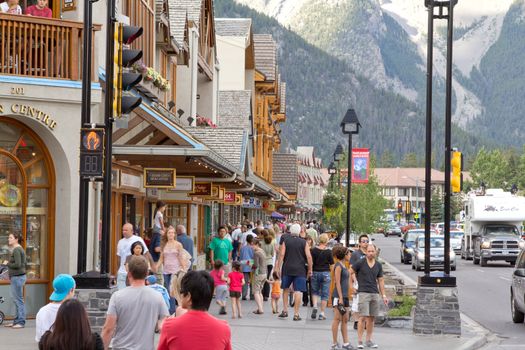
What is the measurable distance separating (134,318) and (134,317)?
1 cm

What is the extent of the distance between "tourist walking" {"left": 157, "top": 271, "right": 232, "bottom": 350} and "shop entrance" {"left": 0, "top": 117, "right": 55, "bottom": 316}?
12.8 metres

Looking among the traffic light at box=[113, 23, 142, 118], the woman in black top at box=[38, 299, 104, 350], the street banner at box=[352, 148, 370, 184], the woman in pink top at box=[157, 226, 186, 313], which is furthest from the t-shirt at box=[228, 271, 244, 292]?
the street banner at box=[352, 148, 370, 184]

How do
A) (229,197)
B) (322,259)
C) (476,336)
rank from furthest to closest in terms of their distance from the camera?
(229,197) → (322,259) → (476,336)

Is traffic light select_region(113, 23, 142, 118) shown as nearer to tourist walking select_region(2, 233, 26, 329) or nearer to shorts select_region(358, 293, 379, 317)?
tourist walking select_region(2, 233, 26, 329)

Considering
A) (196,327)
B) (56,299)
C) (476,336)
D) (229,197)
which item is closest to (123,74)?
(56,299)

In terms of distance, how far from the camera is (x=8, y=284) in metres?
20.2

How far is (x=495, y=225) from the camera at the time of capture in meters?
54.5

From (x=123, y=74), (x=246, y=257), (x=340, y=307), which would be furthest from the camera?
(x=246, y=257)

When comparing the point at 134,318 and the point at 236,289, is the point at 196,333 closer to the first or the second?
the point at 134,318

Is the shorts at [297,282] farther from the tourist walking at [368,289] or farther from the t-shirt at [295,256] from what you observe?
the tourist walking at [368,289]

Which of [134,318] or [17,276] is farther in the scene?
[17,276]

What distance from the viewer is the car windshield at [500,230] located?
174 feet

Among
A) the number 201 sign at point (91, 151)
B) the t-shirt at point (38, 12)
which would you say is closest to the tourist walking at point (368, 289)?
the number 201 sign at point (91, 151)

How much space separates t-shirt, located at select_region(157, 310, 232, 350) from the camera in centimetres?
790
